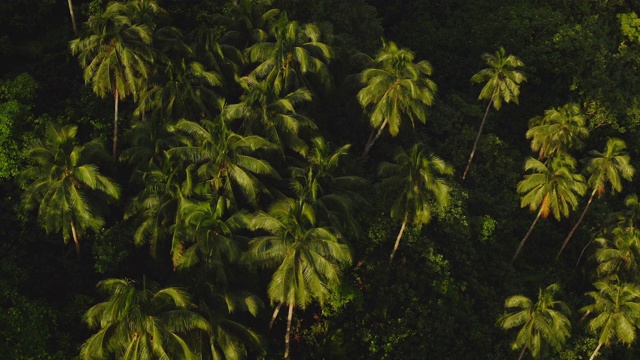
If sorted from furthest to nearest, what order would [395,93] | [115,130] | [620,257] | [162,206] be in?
1. [620,257]
2. [395,93]
3. [115,130]
4. [162,206]

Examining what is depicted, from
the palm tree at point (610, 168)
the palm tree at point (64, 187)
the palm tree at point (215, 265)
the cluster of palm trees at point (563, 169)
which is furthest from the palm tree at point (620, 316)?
the palm tree at point (64, 187)

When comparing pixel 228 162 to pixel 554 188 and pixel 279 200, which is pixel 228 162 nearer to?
pixel 279 200

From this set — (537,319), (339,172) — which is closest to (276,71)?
(339,172)

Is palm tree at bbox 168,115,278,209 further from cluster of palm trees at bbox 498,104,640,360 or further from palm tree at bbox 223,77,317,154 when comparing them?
cluster of palm trees at bbox 498,104,640,360

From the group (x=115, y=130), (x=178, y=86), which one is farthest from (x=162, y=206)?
(x=178, y=86)

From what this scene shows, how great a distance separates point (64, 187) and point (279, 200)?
10747 millimetres

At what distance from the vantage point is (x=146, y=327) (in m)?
22.7

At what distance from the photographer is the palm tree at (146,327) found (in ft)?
74.2

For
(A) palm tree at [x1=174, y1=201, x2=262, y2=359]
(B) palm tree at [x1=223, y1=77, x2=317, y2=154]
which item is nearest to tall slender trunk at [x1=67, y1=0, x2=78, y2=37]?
(B) palm tree at [x1=223, y1=77, x2=317, y2=154]

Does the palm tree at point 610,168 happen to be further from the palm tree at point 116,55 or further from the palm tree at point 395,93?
the palm tree at point 116,55

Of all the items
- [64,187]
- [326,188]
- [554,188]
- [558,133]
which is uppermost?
[558,133]

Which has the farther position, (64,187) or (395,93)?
(395,93)

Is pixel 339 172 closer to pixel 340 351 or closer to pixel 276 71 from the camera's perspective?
pixel 276 71

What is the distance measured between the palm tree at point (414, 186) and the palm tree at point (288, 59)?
8.13 meters
